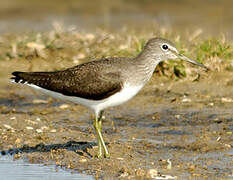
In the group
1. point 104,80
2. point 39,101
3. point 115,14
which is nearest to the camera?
point 104,80

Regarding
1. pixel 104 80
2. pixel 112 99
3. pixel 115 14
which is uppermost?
pixel 115 14

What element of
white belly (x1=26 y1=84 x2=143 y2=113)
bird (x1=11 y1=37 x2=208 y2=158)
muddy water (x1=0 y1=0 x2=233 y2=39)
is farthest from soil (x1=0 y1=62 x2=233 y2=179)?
muddy water (x1=0 y1=0 x2=233 y2=39)

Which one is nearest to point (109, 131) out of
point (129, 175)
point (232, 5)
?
point (129, 175)

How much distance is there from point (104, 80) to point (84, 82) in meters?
0.28

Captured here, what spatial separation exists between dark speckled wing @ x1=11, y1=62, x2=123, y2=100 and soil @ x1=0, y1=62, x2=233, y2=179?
755mm

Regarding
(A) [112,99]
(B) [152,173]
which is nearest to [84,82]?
(A) [112,99]

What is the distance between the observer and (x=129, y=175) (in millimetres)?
5949

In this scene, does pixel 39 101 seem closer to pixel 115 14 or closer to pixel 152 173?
pixel 152 173

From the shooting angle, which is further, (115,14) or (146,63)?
(115,14)

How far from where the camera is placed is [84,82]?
273 inches

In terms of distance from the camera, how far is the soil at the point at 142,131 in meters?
6.38

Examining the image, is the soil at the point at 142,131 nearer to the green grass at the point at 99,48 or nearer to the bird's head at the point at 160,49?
the green grass at the point at 99,48

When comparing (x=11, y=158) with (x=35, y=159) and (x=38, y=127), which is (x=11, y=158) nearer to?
(x=35, y=159)

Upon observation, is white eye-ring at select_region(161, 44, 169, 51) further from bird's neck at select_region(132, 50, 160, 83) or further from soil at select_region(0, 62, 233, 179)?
soil at select_region(0, 62, 233, 179)
